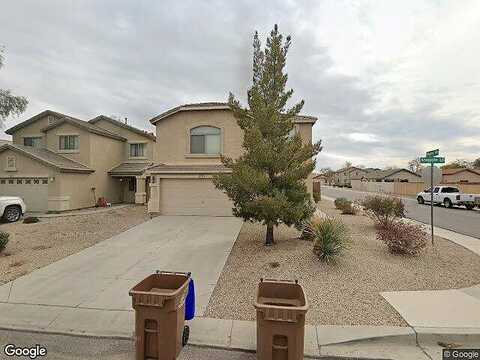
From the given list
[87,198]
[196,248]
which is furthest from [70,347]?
[87,198]

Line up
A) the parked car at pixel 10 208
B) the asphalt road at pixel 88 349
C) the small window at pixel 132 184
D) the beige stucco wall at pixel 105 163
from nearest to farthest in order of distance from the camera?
1. the asphalt road at pixel 88 349
2. the parked car at pixel 10 208
3. the beige stucco wall at pixel 105 163
4. the small window at pixel 132 184

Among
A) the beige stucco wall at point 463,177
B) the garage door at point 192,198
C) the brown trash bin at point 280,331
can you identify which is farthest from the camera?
the beige stucco wall at point 463,177

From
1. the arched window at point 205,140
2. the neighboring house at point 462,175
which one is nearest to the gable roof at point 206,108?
the arched window at point 205,140

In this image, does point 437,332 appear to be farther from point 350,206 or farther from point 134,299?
point 350,206

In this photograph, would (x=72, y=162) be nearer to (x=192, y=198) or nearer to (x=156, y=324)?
(x=192, y=198)

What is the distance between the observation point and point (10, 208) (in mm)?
14938

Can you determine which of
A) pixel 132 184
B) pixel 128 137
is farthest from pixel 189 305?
pixel 128 137

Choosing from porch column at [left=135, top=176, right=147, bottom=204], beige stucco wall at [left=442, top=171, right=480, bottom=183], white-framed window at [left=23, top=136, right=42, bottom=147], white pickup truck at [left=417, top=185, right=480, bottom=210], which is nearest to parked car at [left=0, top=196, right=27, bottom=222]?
porch column at [left=135, top=176, right=147, bottom=204]

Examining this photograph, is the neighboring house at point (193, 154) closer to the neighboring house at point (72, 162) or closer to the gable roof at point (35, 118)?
the neighboring house at point (72, 162)

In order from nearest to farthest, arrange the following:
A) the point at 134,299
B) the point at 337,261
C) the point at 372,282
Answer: the point at 134,299
the point at 372,282
the point at 337,261

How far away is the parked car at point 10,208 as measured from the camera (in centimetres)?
1466

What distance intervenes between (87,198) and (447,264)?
21727 mm

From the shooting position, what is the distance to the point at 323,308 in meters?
5.08

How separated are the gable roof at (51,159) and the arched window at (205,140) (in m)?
8.87
